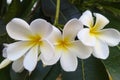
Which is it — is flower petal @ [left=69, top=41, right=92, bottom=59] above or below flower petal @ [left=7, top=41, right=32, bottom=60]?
below

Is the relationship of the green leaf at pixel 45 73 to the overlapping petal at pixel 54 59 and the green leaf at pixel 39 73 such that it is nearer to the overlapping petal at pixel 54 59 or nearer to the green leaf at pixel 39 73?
the green leaf at pixel 39 73

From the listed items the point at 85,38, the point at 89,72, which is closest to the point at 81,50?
the point at 85,38

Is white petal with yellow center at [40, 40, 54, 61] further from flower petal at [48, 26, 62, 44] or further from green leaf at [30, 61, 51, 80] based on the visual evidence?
green leaf at [30, 61, 51, 80]

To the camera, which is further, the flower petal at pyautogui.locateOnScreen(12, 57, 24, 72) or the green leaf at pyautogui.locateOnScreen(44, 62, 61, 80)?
the green leaf at pyautogui.locateOnScreen(44, 62, 61, 80)

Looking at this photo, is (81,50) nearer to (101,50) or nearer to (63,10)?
(101,50)

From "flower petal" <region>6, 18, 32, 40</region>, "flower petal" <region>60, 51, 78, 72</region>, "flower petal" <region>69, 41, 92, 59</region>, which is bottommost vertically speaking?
"flower petal" <region>60, 51, 78, 72</region>

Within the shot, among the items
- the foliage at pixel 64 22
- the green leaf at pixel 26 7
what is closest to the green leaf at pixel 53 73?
the foliage at pixel 64 22

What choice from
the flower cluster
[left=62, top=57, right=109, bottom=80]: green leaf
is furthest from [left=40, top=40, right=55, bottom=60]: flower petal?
[left=62, top=57, right=109, bottom=80]: green leaf
